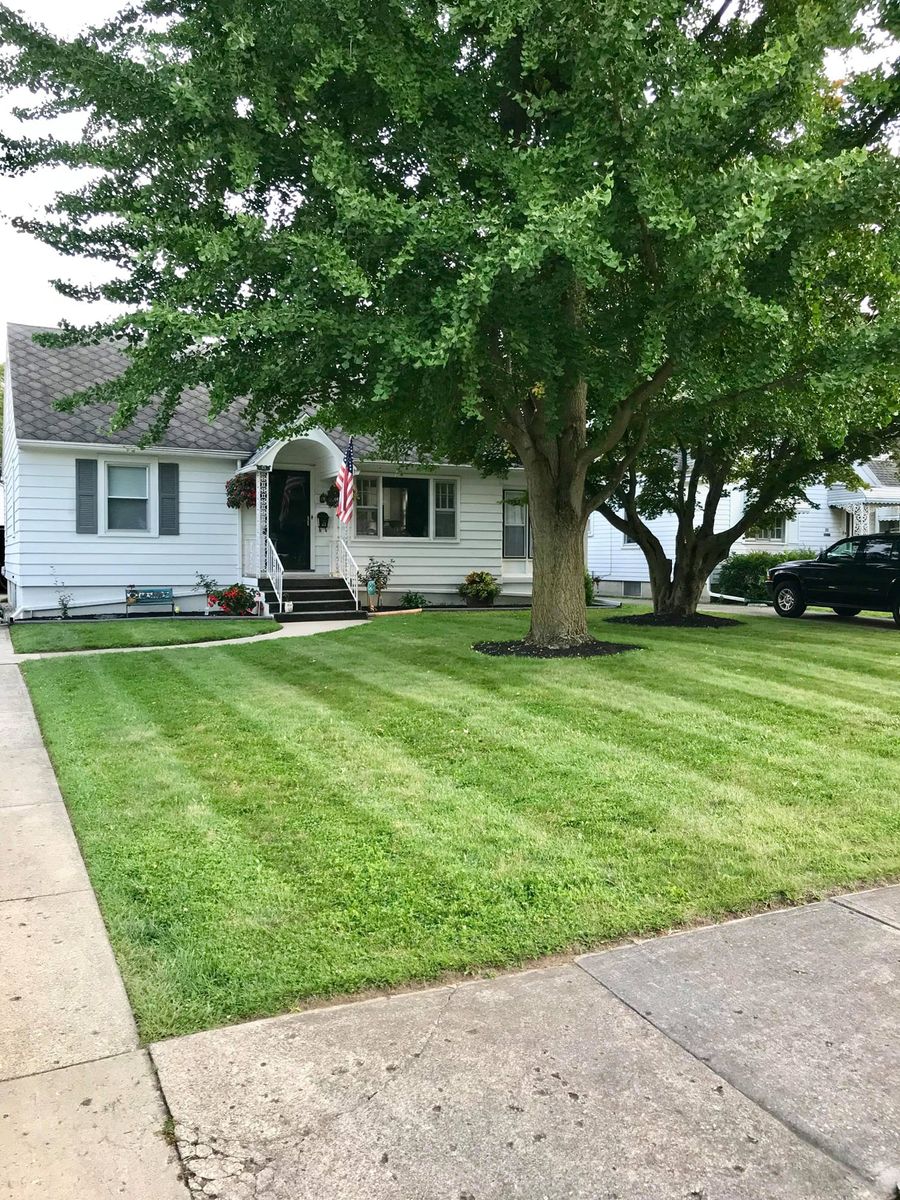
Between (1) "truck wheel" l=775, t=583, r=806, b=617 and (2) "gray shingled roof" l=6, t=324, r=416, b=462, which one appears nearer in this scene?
(2) "gray shingled roof" l=6, t=324, r=416, b=462

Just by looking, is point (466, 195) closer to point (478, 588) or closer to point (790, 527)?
point (478, 588)

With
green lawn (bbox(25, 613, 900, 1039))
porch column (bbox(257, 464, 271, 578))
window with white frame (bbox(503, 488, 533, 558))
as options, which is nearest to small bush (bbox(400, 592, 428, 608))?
window with white frame (bbox(503, 488, 533, 558))

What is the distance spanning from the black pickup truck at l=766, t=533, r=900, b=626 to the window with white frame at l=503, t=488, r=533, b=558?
5726mm

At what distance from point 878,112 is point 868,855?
9.01 meters

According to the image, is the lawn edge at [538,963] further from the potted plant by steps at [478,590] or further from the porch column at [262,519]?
the potted plant by steps at [478,590]

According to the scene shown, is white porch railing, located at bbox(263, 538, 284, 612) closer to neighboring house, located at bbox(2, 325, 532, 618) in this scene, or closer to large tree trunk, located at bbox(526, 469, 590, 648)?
neighboring house, located at bbox(2, 325, 532, 618)

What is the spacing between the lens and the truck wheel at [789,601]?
17.2m

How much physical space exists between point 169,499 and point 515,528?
800 cm

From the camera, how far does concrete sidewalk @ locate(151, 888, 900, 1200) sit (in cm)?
213

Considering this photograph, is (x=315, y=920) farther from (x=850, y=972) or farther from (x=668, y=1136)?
(x=850, y=972)

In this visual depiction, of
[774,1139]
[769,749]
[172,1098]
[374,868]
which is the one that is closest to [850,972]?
[774,1139]

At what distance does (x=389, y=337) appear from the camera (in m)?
7.48

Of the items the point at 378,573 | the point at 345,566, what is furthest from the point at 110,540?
the point at 378,573

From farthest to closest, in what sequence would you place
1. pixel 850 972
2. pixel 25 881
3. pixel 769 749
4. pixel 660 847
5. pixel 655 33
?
pixel 655 33
pixel 769 749
pixel 660 847
pixel 25 881
pixel 850 972
